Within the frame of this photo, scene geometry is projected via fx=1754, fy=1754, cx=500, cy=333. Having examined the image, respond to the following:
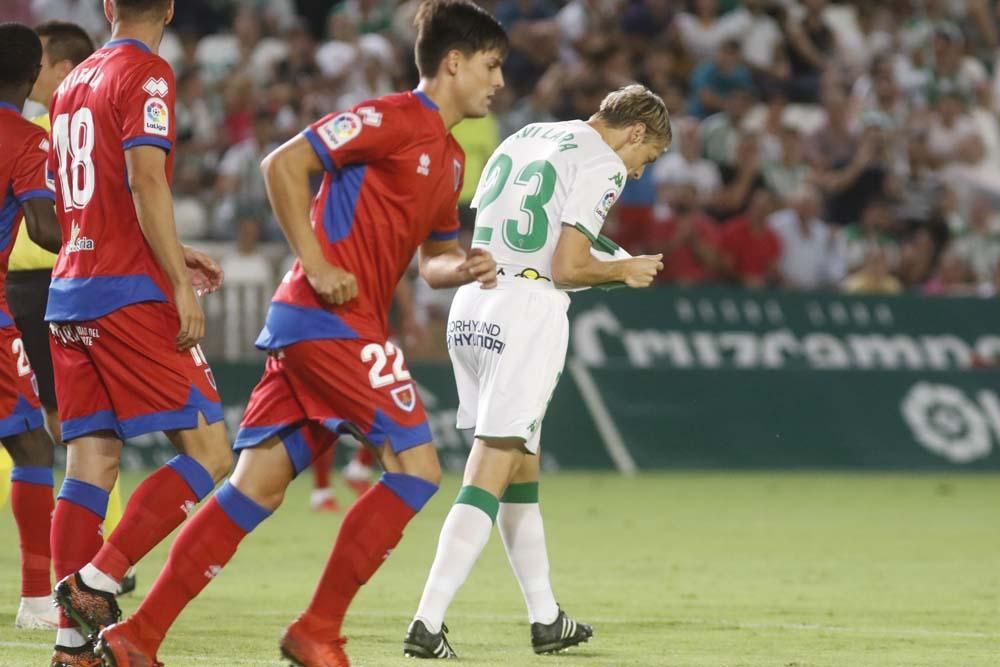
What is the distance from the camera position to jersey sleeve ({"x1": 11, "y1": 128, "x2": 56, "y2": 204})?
6.88 meters

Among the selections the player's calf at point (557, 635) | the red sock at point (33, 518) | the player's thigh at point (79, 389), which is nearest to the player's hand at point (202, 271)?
the player's thigh at point (79, 389)

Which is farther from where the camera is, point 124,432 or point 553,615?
point 553,615

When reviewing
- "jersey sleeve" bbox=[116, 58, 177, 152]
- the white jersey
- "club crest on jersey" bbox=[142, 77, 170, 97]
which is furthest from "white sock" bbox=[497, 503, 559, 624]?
"club crest on jersey" bbox=[142, 77, 170, 97]

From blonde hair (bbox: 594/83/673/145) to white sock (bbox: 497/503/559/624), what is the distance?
1592 mm

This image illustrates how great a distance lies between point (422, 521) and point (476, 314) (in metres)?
5.73

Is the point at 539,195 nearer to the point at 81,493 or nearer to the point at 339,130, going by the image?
the point at 339,130

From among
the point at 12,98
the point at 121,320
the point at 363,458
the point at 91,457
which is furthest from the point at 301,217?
the point at 363,458

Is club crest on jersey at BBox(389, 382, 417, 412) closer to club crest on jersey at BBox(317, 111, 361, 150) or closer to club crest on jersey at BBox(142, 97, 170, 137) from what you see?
club crest on jersey at BBox(317, 111, 361, 150)

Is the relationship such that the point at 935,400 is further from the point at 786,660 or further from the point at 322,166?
the point at 322,166

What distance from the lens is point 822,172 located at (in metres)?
20.2

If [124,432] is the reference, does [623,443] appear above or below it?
below

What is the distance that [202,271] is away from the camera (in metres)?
6.41

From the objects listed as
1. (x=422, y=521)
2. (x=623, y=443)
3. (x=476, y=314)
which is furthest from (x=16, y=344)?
(x=623, y=443)

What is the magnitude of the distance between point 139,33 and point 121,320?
3.39 feet
